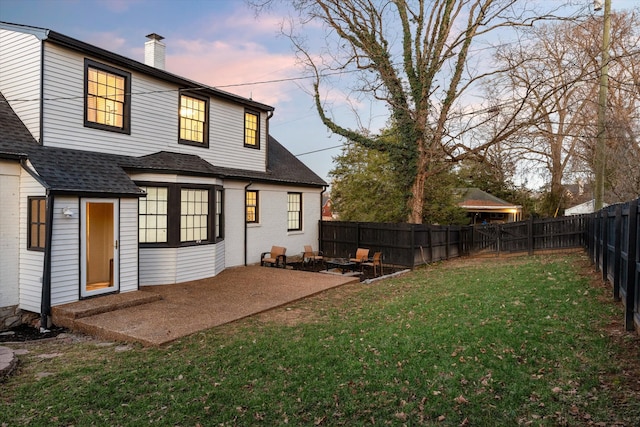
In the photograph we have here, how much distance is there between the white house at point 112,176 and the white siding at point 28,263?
0.09 feet

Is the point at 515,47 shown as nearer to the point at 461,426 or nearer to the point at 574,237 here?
the point at 574,237

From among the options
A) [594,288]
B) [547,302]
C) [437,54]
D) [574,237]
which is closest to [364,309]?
[547,302]

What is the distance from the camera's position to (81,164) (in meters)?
9.33

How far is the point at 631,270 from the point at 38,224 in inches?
420

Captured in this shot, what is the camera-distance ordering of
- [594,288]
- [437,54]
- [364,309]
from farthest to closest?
1. [437,54]
2. [364,309]
3. [594,288]

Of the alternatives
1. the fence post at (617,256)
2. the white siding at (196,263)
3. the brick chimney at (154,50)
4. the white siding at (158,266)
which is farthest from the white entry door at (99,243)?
the fence post at (617,256)

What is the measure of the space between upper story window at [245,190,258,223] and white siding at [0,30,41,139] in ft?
22.8

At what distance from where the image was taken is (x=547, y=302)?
7.23 m

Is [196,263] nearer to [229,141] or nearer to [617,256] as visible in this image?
[229,141]

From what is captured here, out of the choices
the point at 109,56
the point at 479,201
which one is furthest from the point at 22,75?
the point at 479,201

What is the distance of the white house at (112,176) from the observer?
8352 millimetres

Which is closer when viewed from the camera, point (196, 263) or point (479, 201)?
point (196, 263)

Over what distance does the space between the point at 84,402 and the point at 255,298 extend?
203 inches

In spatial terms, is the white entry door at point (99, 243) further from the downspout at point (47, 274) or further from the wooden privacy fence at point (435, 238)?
the wooden privacy fence at point (435, 238)
